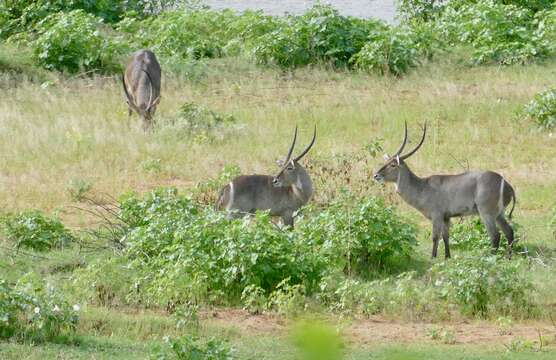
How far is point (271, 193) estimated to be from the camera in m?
10.5

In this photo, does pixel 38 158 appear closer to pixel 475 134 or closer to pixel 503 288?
pixel 475 134

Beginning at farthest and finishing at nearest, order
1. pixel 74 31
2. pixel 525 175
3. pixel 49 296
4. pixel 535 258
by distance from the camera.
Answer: pixel 74 31, pixel 525 175, pixel 535 258, pixel 49 296

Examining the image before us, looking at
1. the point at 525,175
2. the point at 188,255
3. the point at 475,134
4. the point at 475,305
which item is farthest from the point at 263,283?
the point at 475,134

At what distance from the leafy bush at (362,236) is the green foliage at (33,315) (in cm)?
267

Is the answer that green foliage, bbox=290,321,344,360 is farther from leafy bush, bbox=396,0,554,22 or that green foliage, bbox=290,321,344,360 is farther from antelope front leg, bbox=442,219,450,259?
leafy bush, bbox=396,0,554,22

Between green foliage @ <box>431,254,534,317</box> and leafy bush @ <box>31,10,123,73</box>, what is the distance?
10187 millimetres

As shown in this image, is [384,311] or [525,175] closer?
[384,311]

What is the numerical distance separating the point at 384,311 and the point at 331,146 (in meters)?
6.28

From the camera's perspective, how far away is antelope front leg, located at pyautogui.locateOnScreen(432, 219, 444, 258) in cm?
1028

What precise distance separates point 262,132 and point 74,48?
3.95m

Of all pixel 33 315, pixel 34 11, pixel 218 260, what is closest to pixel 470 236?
pixel 218 260

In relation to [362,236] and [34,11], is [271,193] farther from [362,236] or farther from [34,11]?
[34,11]

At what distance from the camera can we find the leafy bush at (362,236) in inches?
375

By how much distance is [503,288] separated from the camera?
8359 mm
